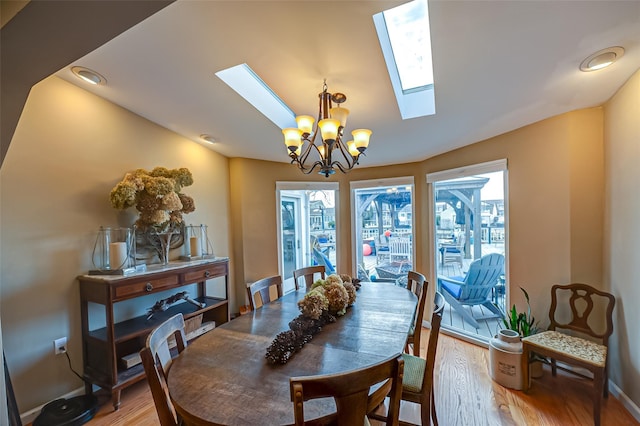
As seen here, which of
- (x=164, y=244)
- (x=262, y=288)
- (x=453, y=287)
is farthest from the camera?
(x=453, y=287)

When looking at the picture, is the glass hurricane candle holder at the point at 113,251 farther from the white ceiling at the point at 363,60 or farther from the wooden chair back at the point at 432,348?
the wooden chair back at the point at 432,348

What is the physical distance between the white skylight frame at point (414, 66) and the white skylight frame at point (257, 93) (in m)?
1.10

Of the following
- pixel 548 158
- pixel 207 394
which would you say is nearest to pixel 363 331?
pixel 207 394

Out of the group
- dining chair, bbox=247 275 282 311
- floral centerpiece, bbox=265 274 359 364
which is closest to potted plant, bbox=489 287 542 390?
floral centerpiece, bbox=265 274 359 364

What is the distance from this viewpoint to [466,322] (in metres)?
3.34

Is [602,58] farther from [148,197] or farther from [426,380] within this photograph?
[148,197]

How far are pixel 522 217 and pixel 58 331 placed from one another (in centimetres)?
420

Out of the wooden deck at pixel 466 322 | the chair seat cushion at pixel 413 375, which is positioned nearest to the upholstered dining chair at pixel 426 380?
the chair seat cushion at pixel 413 375

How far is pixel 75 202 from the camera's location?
2311 millimetres

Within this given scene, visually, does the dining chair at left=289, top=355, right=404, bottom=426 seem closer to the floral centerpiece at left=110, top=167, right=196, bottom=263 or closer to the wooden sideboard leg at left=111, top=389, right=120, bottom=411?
the wooden sideboard leg at left=111, top=389, right=120, bottom=411

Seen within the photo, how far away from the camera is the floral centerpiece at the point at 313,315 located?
1307mm

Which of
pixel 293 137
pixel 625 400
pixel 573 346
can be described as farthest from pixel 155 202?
pixel 625 400

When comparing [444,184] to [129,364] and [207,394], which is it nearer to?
[207,394]

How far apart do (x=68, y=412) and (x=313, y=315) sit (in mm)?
1964
